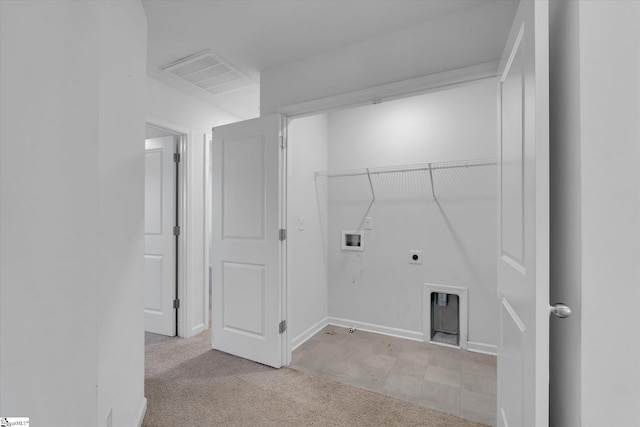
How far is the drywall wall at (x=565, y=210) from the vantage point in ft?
2.78

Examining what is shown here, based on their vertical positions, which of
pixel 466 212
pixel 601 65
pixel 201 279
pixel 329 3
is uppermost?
pixel 329 3

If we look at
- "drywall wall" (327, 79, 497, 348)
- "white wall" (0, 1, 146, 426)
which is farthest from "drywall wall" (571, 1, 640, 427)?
"drywall wall" (327, 79, 497, 348)

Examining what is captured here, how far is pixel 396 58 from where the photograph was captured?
1.97 meters

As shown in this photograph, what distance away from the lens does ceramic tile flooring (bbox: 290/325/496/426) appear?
6.20ft

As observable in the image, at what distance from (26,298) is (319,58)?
2.22 metres

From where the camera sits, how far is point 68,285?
1.07m

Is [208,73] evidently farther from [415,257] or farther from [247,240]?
[415,257]

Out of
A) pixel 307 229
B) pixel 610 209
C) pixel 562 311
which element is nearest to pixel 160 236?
pixel 307 229

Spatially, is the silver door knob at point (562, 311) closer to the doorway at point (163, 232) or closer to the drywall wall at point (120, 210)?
the drywall wall at point (120, 210)

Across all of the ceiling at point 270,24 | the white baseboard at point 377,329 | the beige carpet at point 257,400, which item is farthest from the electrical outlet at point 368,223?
the ceiling at point 270,24

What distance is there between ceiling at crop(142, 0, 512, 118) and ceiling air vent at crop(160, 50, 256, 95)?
6 centimetres

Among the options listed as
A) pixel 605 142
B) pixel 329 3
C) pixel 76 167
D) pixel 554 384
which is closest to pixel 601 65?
pixel 605 142

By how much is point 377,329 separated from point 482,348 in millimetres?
963

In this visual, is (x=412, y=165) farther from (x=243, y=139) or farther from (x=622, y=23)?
(x=622, y=23)
